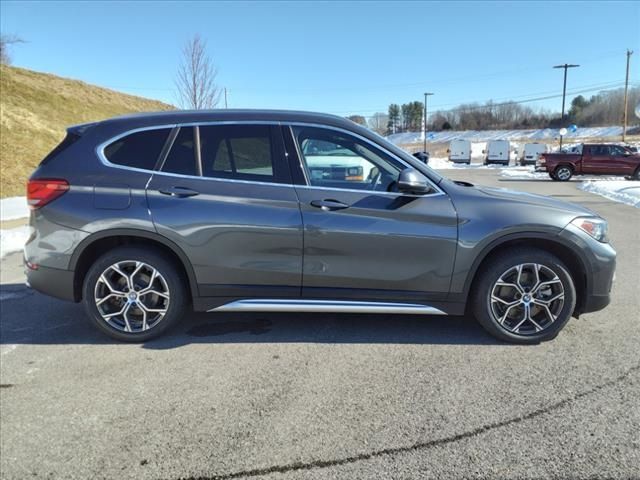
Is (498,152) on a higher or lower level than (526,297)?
higher

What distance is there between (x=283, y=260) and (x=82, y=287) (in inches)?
69.7

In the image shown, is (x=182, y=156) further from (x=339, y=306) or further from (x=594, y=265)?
(x=594, y=265)

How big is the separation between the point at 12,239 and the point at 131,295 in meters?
5.44

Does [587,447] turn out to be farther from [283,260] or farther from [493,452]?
[283,260]

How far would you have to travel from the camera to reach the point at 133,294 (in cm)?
366

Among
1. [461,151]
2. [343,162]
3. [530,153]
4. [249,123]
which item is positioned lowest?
[343,162]

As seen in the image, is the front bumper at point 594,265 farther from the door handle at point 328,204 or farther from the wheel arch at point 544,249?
the door handle at point 328,204

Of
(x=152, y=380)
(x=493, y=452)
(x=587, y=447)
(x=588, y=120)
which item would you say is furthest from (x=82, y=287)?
(x=588, y=120)

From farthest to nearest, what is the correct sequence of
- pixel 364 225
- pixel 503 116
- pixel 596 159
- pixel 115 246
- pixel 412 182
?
pixel 503 116, pixel 596 159, pixel 115 246, pixel 364 225, pixel 412 182

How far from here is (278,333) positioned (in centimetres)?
386

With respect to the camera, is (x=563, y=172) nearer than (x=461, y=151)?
Yes

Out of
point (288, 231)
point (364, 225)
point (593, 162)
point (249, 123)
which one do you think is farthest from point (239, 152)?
point (593, 162)

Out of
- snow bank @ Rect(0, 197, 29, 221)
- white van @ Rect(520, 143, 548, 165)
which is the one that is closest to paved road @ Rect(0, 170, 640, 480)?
snow bank @ Rect(0, 197, 29, 221)

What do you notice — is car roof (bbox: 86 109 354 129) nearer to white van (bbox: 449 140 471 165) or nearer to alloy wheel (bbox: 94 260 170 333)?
alloy wheel (bbox: 94 260 170 333)
